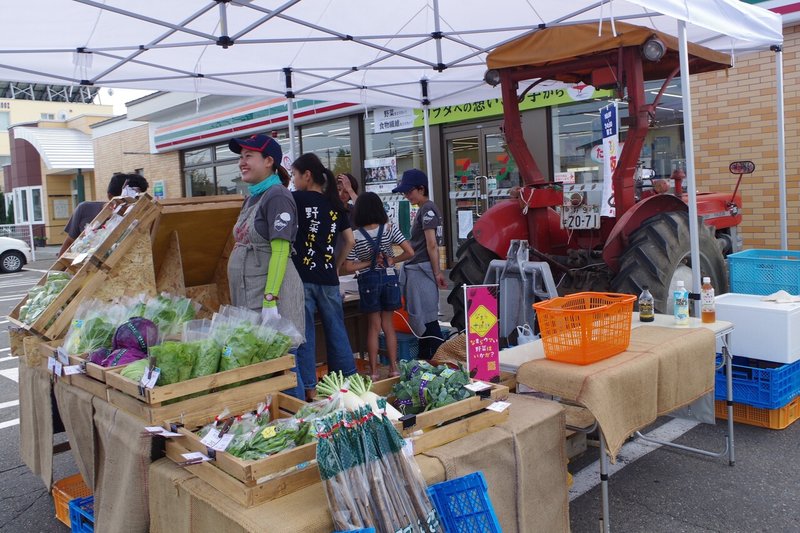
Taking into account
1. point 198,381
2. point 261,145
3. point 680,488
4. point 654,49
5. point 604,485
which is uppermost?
point 654,49

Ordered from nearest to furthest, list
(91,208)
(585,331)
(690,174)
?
(585,331), (690,174), (91,208)

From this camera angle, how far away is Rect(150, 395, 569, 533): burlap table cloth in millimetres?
2232

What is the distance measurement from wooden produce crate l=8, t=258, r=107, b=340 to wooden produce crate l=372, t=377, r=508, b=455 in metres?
2.40

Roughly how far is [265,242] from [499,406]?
6.07ft

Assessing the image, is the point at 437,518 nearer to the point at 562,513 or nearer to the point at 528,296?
the point at 562,513

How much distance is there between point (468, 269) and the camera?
20.4 ft

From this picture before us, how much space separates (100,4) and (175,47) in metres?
1.14

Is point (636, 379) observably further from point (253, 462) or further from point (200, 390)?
point (200, 390)

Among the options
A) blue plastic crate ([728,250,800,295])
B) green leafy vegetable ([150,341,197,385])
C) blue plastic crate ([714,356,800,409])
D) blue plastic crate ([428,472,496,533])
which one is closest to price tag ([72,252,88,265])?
green leafy vegetable ([150,341,197,385])

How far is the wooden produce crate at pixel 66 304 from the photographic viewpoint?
394cm

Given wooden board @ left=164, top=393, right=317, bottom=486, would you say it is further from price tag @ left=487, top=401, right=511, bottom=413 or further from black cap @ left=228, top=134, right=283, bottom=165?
black cap @ left=228, top=134, right=283, bottom=165

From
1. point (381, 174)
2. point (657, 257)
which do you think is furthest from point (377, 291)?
point (381, 174)

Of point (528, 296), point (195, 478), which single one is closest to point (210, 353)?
point (195, 478)

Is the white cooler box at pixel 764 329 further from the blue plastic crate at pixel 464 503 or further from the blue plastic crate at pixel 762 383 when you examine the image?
the blue plastic crate at pixel 464 503
